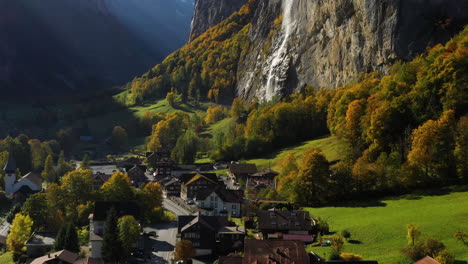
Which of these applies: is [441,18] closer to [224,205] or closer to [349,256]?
[224,205]

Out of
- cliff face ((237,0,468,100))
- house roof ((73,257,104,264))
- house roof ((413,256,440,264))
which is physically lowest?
house roof ((73,257,104,264))

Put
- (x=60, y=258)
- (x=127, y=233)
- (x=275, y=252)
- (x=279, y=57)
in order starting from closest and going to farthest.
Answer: (x=275, y=252)
(x=60, y=258)
(x=127, y=233)
(x=279, y=57)

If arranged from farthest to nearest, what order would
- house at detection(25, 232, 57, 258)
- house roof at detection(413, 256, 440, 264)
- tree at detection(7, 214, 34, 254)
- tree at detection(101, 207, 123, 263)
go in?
tree at detection(7, 214, 34, 254) < house at detection(25, 232, 57, 258) < tree at detection(101, 207, 123, 263) < house roof at detection(413, 256, 440, 264)

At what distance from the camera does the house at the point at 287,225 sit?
51.9 metres

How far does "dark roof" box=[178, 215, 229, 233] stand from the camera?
55.2 meters

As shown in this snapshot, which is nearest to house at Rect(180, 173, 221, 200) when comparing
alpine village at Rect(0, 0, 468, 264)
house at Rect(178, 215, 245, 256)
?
alpine village at Rect(0, 0, 468, 264)

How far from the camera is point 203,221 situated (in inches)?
2181

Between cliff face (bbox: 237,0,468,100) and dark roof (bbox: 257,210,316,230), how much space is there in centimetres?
5359

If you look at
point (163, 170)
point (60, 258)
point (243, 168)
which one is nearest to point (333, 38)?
point (243, 168)

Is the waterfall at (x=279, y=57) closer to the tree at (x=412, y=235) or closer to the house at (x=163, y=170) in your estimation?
the house at (x=163, y=170)

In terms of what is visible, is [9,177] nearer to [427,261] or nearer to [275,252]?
[275,252]

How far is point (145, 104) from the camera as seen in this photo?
189875mm

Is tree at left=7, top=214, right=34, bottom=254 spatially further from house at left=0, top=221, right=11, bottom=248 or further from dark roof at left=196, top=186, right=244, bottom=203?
dark roof at left=196, top=186, right=244, bottom=203

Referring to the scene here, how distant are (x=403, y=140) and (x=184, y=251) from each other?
3518 centimetres
